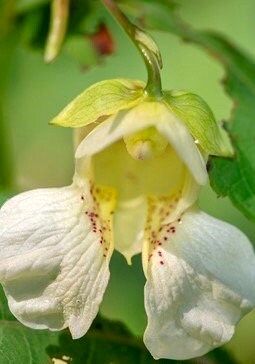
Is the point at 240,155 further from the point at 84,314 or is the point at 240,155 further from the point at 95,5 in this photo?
the point at 95,5

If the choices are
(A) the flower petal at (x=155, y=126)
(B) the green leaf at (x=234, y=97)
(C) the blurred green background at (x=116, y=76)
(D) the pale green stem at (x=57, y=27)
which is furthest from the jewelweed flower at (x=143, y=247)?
(C) the blurred green background at (x=116, y=76)

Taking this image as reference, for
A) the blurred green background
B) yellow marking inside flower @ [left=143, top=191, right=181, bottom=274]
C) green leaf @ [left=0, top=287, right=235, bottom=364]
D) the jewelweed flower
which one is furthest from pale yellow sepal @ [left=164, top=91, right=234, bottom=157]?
the blurred green background

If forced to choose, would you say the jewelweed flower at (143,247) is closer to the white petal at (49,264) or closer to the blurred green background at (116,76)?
the white petal at (49,264)

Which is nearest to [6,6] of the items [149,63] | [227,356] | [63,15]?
[63,15]

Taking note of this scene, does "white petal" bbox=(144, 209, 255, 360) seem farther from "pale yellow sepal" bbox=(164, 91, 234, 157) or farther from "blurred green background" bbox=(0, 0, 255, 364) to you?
"blurred green background" bbox=(0, 0, 255, 364)

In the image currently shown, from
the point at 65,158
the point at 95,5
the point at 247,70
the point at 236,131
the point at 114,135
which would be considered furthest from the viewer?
the point at 65,158

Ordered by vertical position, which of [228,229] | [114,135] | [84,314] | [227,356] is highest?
[114,135]
